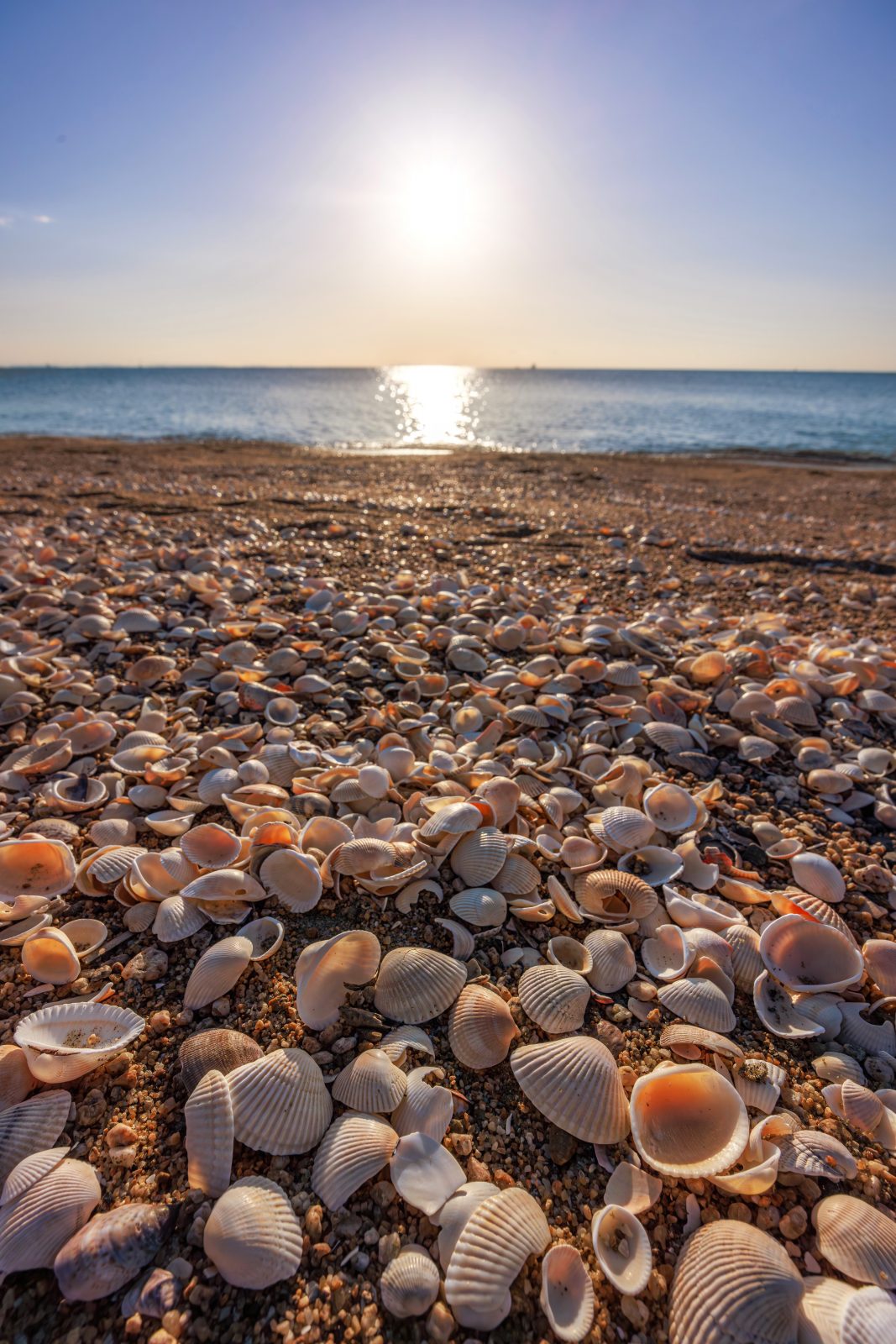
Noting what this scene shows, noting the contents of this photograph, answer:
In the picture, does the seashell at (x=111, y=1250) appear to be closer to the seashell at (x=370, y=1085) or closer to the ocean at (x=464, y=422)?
the seashell at (x=370, y=1085)

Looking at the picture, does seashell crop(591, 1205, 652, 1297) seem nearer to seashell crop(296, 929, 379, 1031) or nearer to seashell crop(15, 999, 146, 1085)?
seashell crop(296, 929, 379, 1031)

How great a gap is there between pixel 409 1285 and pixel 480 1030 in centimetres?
52

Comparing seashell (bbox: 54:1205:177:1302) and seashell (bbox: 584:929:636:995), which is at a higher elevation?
seashell (bbox: 584:929:636:995)

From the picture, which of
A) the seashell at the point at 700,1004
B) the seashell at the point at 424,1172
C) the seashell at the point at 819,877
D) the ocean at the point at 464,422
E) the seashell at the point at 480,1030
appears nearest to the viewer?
the seashell at the point at 424,1172

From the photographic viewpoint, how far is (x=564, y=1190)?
132 cm

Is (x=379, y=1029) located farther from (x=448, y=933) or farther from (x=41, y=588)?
(x=41, y=588)

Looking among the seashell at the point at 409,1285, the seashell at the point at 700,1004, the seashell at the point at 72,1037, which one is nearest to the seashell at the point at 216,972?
the seashell at the point at 72,1037

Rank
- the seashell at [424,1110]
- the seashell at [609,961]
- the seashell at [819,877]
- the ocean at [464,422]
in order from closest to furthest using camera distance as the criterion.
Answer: the seashell at [424,1110]
the seashell at [609,961]
the seashell at [819,877]
the ocean at [464,422]

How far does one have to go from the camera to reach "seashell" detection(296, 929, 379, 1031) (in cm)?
162

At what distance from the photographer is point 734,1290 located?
114 cm

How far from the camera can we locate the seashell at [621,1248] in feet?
3.78

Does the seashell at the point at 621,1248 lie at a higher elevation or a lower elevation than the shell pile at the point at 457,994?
lower

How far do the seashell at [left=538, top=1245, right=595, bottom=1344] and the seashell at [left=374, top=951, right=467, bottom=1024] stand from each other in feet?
1.85

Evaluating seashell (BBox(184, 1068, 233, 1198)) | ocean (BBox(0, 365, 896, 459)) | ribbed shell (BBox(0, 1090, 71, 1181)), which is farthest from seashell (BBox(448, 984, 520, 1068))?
ocean (BBox(0, 365, 896, 459))
